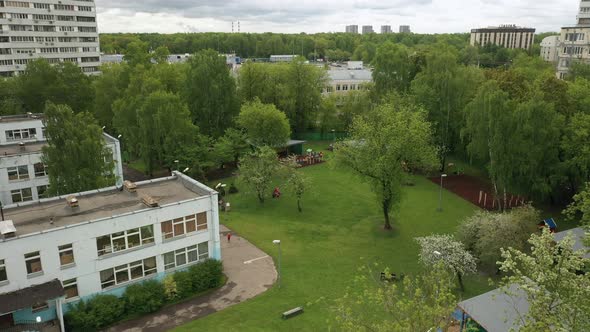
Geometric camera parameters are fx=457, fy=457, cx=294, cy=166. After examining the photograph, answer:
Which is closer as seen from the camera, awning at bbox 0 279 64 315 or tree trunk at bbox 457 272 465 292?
awning at bbox 0 279 64 315

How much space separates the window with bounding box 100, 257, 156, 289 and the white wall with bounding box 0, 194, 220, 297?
0.31 m

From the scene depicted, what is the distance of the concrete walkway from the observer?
25578 millimetres

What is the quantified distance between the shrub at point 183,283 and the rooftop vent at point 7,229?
903 centimetres

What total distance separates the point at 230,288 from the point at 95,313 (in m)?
8.06

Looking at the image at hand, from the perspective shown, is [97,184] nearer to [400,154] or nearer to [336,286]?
[336,286]

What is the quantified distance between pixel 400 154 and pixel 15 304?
26.5 meters

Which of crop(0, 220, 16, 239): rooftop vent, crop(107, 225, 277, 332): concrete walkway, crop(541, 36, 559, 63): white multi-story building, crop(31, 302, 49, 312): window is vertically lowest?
crop(107, 225, 277, 332): concrete walkway

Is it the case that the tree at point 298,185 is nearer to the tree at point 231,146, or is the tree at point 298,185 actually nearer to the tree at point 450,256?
the tree at point 231,146

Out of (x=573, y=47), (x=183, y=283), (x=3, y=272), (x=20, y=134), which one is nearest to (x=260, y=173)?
(x=183, y=283)

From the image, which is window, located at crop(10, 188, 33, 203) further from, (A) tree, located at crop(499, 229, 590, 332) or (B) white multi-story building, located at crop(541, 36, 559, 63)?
(B) white multi-story building, located at crop(541, 36, 559, 63)

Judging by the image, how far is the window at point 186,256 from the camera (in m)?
28.2

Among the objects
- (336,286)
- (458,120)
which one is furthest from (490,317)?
(458,120)

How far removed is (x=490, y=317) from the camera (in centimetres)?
2180

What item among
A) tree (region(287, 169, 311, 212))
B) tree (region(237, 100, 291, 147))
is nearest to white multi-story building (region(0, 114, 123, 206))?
tree (region(287, 169, 311, 212))
